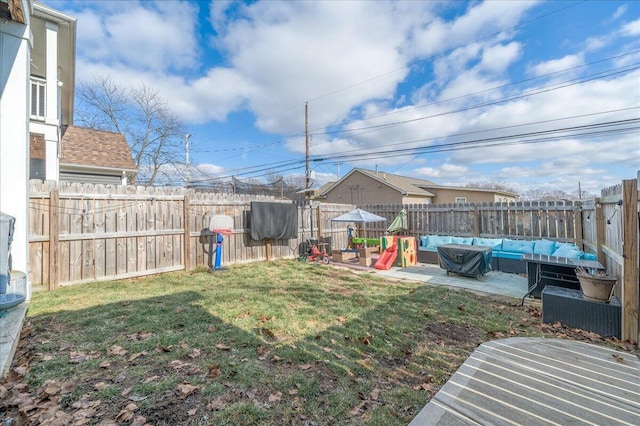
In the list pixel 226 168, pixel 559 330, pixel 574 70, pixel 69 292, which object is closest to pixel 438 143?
pixel 574 70

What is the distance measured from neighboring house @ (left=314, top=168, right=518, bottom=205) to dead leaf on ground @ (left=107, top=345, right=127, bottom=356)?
18.8 metres

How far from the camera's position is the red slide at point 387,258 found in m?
8.14

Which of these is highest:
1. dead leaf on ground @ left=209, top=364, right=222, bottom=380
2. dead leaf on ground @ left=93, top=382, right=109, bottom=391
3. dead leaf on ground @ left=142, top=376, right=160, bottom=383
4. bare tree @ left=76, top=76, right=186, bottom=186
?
bare tree @ left=76, top=76, right=186, bottom=186

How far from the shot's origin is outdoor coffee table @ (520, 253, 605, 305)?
4586 mm

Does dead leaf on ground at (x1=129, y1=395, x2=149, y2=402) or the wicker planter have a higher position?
the wicker planter

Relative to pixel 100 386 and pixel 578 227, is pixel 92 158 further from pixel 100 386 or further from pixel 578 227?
pixel 578 227

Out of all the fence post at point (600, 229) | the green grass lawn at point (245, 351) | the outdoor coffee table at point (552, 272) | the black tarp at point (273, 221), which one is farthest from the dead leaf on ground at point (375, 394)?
the black tarp at point (273, 221)

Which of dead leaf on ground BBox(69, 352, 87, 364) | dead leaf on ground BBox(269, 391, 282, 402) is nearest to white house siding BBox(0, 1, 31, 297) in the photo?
dead leaf on ground BBox(69, 352, 87, 364)

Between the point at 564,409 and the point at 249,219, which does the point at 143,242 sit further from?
the point at 564,409

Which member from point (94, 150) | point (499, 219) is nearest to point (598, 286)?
point (499, 219)

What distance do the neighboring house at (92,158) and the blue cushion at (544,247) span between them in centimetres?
1467

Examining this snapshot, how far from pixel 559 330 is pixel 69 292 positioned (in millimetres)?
8045

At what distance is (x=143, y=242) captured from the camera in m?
6.57

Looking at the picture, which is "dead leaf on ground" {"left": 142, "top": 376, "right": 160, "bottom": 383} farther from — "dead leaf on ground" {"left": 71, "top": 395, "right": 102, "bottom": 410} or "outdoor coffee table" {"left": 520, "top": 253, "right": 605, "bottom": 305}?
"outdoor coffee table" {"left": 520, "top": 253, "right": 605, "bottom": 305}
